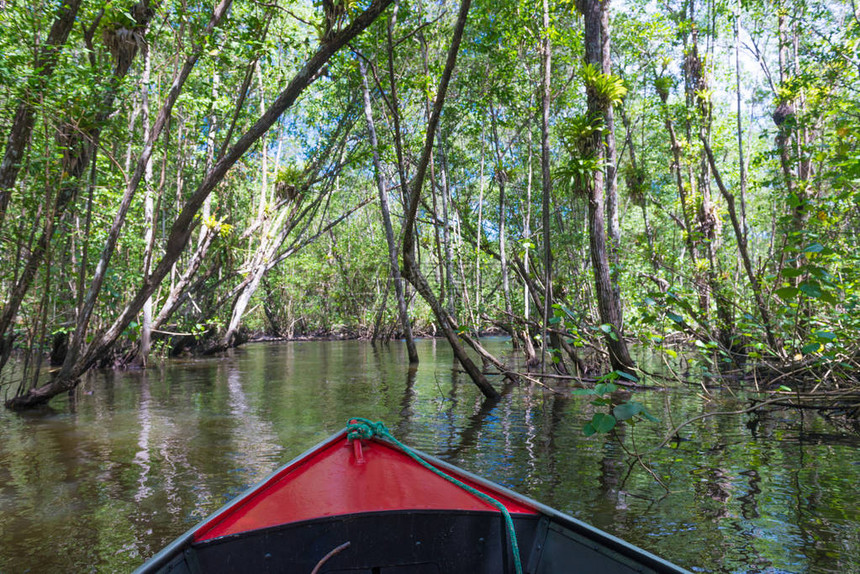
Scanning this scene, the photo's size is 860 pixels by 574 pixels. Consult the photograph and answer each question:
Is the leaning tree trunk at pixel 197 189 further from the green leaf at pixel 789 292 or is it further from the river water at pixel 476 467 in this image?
the green leaf at pixel 789 292

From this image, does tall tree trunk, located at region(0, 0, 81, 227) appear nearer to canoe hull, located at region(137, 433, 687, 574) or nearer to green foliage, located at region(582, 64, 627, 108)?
canoe hull, located at region(137, 433, 687, 574)

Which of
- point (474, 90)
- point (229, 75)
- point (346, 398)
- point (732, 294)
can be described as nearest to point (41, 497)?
point (346, 398)

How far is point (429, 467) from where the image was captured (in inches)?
116

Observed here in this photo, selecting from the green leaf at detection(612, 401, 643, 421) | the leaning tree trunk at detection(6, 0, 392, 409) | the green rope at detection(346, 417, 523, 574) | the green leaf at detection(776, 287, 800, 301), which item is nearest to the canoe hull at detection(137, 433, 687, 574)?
the green rope at detection(346, 417, 523, 574)

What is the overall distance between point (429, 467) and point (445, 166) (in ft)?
35.5

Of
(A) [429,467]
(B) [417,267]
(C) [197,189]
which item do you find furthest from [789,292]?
(C) [197,189]

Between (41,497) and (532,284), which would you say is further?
(532,284)

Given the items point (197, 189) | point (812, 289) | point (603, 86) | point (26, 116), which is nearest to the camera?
point (812, 289)

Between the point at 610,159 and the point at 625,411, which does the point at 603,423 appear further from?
the point at 610,159

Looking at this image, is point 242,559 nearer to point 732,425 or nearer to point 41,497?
point 41,497

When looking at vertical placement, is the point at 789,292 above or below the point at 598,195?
below

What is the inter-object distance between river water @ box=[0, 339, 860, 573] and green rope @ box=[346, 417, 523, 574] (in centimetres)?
→ 147

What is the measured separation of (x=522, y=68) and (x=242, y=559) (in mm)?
13578

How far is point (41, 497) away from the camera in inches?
177
